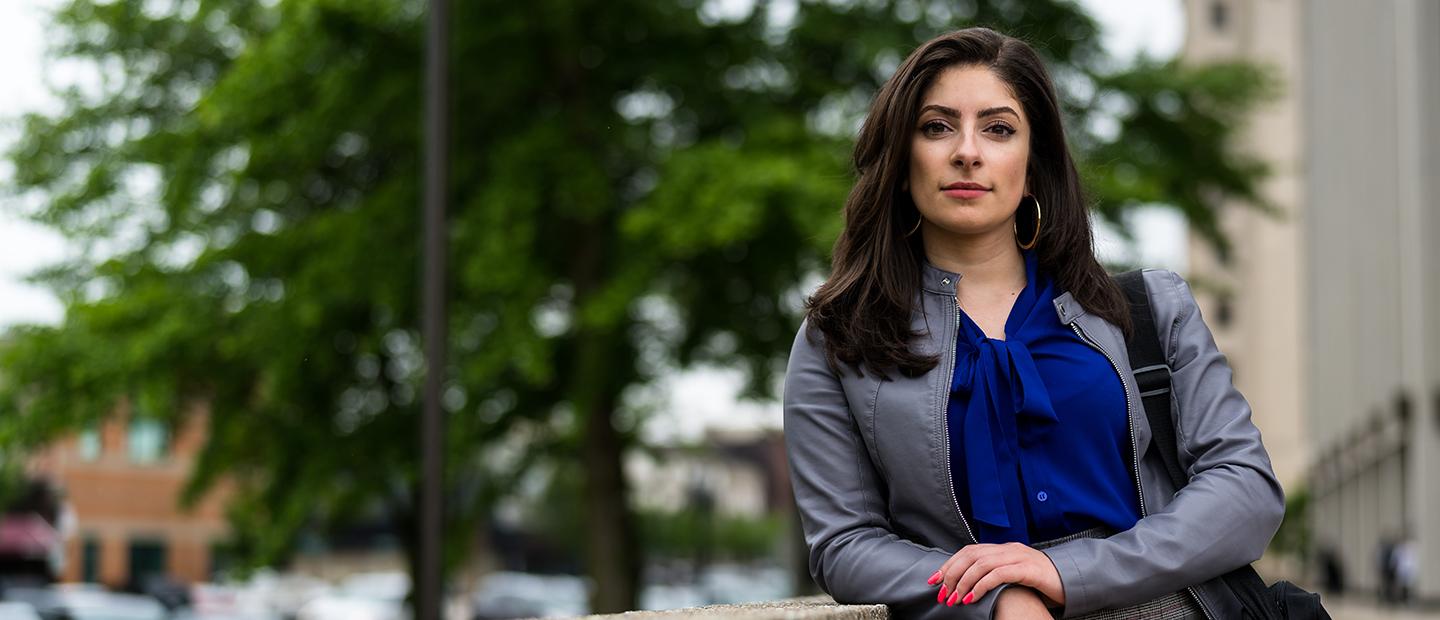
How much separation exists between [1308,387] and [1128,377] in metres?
68.4

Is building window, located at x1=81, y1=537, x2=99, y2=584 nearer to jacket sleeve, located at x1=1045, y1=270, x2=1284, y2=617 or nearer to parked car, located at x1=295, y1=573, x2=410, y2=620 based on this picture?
parked car, located at x1=295, y1=573, x2=410, y2=620

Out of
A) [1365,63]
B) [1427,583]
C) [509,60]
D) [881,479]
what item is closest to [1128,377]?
[881,479]

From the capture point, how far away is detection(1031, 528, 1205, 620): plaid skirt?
7.48 ft

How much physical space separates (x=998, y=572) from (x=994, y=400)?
0.80 ft

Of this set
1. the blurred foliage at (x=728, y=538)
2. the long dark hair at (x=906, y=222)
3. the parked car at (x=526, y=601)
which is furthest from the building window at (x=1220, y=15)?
the long dark hair at (x=906, y=222)

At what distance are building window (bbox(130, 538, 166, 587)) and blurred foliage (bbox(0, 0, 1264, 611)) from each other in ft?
110

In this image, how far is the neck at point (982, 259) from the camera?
254 cm

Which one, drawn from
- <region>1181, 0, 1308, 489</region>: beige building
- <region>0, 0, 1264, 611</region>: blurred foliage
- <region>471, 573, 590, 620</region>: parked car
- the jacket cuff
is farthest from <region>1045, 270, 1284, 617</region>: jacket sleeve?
<region>1181, 0, 1308, 489</region>: beige building

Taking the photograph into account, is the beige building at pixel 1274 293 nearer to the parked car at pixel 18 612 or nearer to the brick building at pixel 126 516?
the brick building at pixel 126 516

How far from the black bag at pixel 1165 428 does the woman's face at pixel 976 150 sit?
0.22 metres

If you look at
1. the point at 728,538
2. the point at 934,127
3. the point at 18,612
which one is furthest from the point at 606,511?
the point at 728,538

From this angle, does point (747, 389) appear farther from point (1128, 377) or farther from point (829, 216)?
point (1128, 377)

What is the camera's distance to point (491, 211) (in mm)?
16234

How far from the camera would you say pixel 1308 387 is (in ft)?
221
